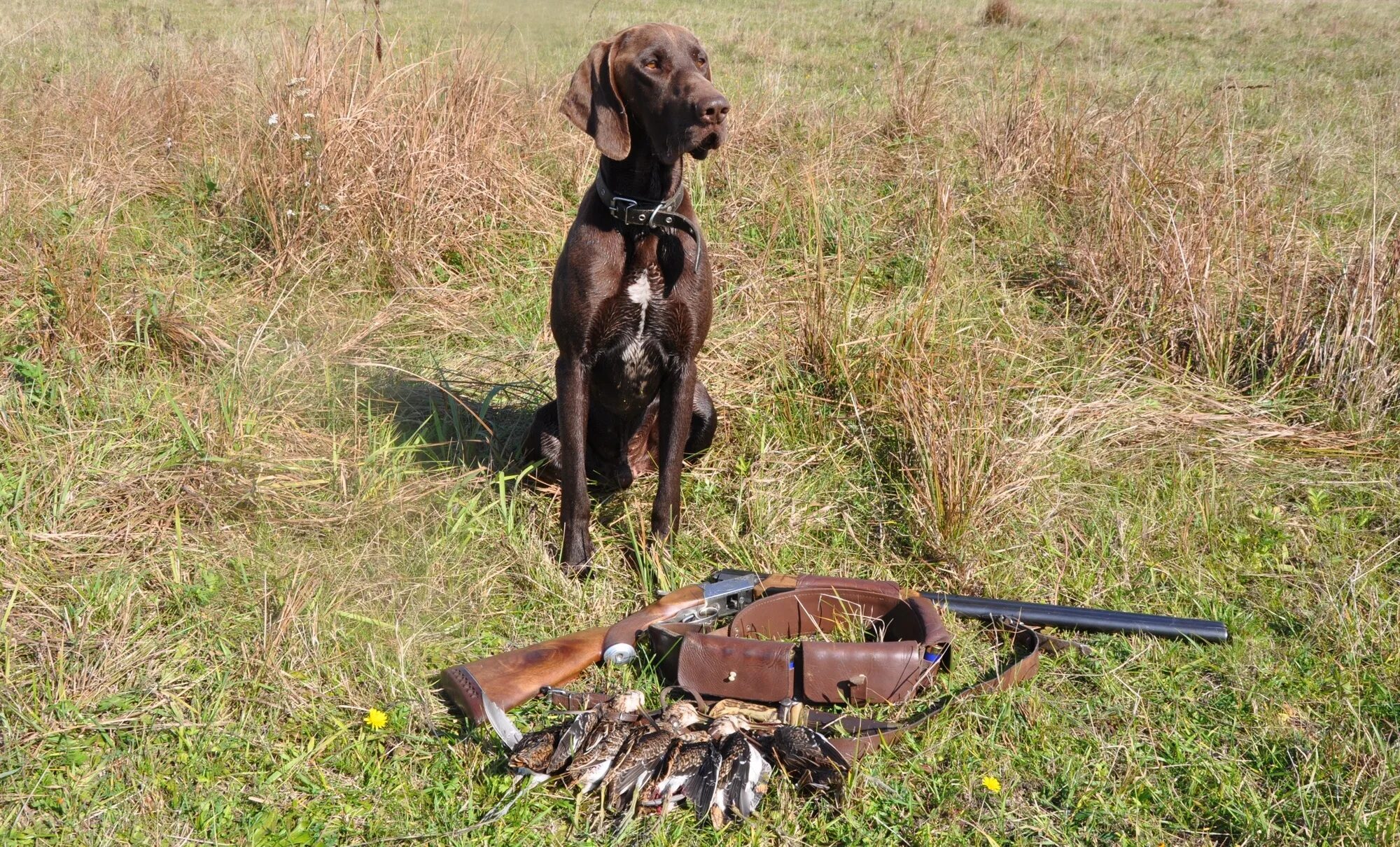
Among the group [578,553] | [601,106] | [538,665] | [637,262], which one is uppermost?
[601,106]

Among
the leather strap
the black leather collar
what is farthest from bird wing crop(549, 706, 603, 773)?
the black leather collar

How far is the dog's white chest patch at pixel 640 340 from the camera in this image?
313cm

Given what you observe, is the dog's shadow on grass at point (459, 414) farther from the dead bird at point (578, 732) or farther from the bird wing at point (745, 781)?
the bird wing at point (745, 781)

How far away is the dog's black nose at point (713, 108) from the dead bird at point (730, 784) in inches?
60.9

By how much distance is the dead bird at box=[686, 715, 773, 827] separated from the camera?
2.28 metres

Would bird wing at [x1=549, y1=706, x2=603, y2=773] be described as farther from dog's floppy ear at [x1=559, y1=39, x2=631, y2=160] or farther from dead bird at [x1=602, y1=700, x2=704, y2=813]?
dog's floppy ear at [x1=559, y1=39, x2=631, y2=160]

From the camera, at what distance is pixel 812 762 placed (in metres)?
2.33

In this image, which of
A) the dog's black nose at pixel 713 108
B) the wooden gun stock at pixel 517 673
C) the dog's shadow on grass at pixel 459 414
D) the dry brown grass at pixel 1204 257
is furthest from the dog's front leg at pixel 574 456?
the dry brown grass at pixel 1204 257

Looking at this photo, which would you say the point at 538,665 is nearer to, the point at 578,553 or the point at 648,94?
the point at 578,553

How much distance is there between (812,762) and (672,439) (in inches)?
52.1

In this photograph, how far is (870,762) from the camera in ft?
8.13

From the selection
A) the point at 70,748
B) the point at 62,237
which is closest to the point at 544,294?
the point at 62,237

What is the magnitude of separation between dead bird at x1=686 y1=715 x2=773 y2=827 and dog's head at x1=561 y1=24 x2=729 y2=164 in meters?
1.55

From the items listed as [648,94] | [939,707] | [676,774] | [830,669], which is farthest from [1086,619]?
[648,94]
